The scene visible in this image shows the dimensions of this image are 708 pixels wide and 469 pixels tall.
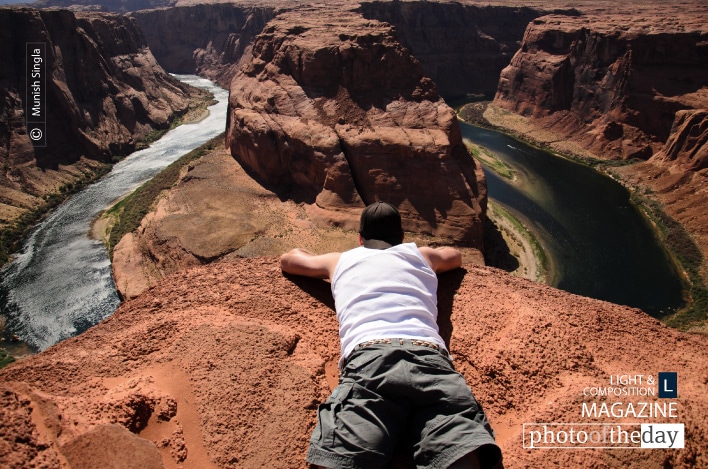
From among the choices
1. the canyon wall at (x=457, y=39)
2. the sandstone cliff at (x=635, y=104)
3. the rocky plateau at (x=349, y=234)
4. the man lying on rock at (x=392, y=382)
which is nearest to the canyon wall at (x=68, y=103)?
the rocky plateau at (x=349, y=234)

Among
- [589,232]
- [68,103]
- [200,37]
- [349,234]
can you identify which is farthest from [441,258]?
[200,37]

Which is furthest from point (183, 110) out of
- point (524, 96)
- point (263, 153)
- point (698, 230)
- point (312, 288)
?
point (312, 288)

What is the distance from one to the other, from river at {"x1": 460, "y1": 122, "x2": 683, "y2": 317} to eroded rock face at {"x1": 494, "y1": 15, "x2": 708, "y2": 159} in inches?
313

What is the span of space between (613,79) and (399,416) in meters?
66.7

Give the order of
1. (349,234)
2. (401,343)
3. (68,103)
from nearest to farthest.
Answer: (401,343)
(349,234)
(68,103)

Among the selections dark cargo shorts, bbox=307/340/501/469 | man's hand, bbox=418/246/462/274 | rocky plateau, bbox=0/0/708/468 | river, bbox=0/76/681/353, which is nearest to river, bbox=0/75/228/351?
river, bbox=0/76/681/353

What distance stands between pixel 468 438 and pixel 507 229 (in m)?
37.2

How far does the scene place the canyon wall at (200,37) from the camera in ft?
361

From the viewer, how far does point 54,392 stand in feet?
16.6

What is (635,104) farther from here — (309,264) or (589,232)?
(309,264)

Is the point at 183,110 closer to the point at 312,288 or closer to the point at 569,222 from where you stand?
the point at 569,222

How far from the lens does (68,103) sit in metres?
57.7

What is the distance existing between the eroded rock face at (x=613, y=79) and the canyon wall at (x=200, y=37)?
2636 inches

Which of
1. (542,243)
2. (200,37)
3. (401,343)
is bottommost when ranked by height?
(542,243)
